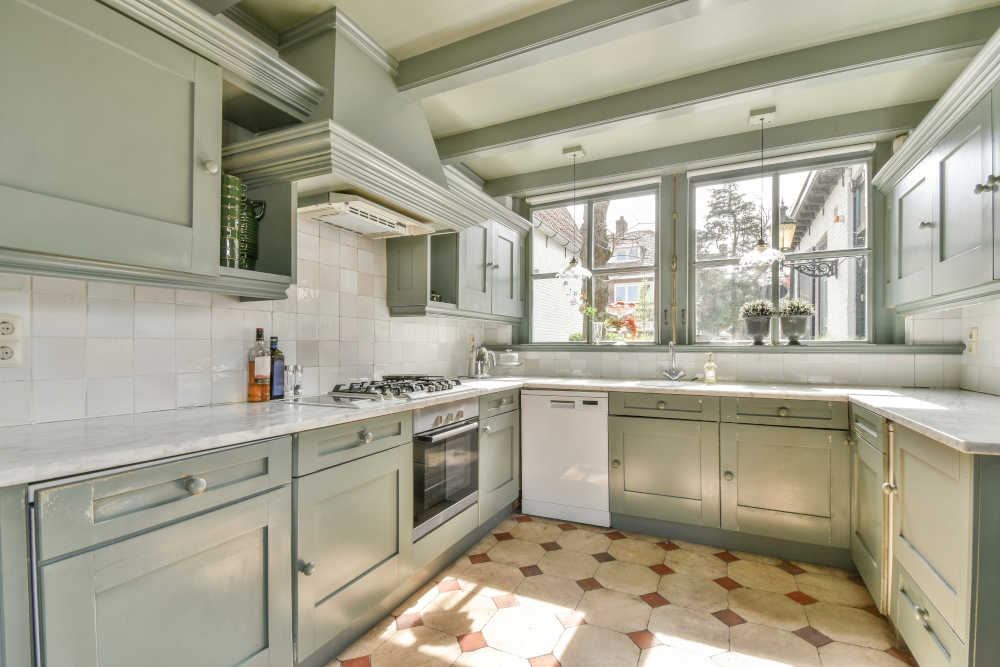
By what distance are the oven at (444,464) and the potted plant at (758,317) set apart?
6.61 ft

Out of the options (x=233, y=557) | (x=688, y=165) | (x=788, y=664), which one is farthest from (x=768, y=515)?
(x=233, y=557)

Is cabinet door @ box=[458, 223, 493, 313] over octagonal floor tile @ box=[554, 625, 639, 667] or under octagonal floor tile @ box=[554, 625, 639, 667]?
over

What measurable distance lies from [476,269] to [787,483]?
7.49 ft

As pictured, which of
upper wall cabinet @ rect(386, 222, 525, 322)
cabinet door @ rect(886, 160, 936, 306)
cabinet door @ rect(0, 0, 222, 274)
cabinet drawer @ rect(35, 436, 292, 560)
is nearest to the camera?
cabinet drawer @ rect(35, 436, 292, 560)

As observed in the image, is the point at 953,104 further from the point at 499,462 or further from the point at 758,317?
the point at 499,462

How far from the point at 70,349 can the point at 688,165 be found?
356cm

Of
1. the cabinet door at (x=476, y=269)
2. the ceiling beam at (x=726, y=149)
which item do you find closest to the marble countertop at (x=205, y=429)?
the cabinet door at (x=476, y=269)

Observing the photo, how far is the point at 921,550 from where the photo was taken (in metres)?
1.54

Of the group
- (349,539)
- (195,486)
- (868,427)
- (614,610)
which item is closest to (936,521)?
(868,427)

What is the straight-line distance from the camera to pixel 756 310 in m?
3.16

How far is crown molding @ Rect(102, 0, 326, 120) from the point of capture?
1.37m

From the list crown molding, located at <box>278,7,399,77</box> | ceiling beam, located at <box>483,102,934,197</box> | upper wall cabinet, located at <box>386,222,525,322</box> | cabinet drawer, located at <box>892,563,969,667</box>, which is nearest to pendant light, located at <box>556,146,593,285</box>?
ceiling beam, located at <box>483,102,934,197</box>

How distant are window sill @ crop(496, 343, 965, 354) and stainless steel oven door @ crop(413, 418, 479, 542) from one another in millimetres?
1379

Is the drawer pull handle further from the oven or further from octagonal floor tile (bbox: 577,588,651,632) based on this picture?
octagonal floor tile (bbox: 577,588,651,632)
